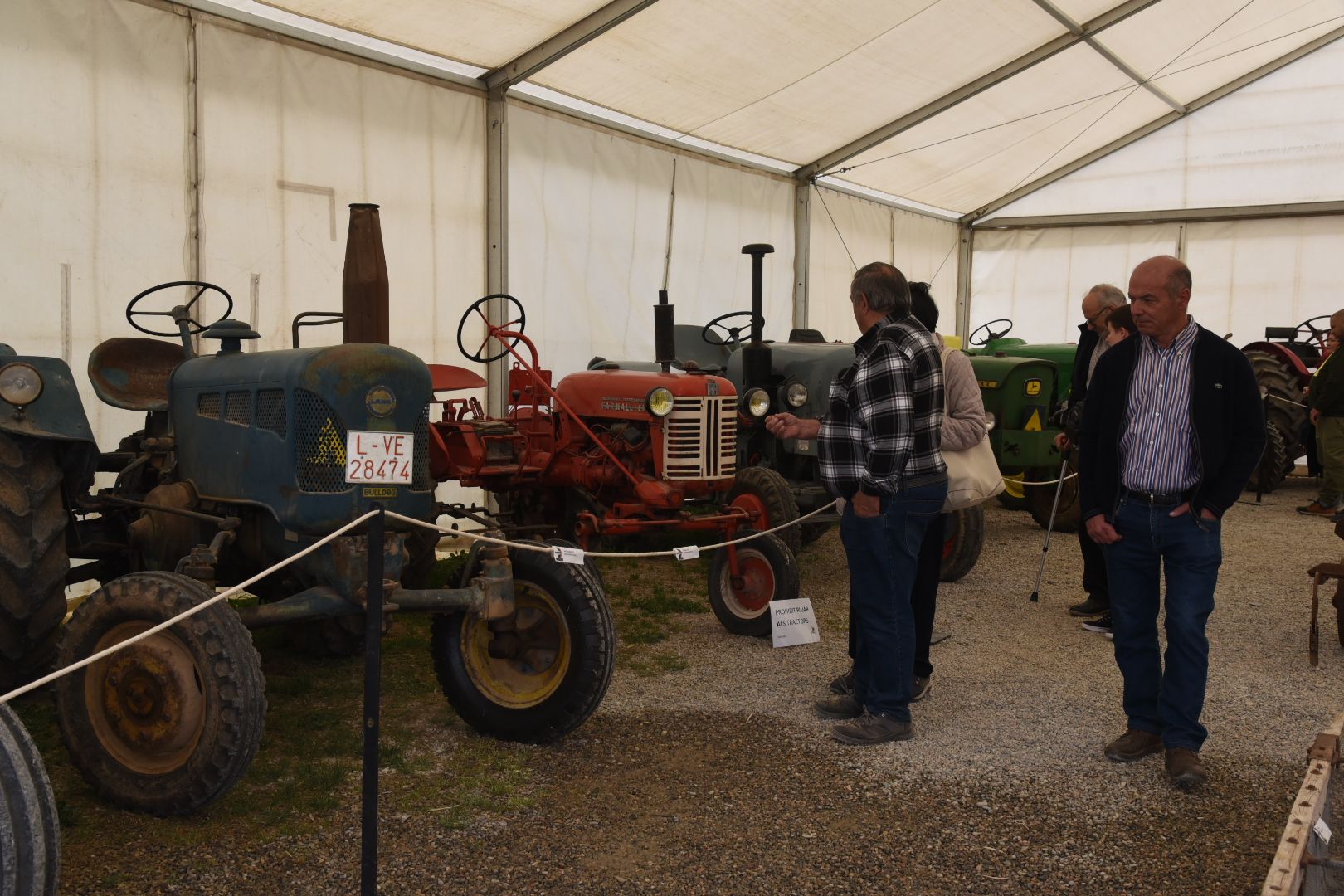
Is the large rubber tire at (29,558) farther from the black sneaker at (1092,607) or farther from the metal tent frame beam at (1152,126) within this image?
the metal tent frame beam at (1152,126)

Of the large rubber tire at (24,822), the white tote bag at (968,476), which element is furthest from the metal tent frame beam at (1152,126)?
the large rubber tire at (24,822)

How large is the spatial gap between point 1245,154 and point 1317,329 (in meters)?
2.10

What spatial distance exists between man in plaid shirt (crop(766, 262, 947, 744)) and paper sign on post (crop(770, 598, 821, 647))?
1.08 meters

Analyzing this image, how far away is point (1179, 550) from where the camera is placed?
124 inches

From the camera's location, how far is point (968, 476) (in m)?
3.86

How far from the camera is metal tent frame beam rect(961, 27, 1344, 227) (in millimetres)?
11859

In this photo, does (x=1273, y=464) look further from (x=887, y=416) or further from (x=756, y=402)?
(x=887, y=416)

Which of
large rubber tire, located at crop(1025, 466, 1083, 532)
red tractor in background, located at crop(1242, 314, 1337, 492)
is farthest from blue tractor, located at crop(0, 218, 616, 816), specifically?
red tractor in background, located at crop(1242, 314, 1337, 492)

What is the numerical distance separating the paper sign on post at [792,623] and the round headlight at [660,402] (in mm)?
1053

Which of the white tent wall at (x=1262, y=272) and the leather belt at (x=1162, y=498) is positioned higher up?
the white tent wall at (x=1262, y=272)

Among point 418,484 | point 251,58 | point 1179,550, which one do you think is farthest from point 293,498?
point 251,58

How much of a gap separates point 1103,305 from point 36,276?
477 centimetres

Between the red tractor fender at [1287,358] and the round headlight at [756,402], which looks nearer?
the round headlight at [756,402]

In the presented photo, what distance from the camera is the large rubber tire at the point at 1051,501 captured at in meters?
7.57
